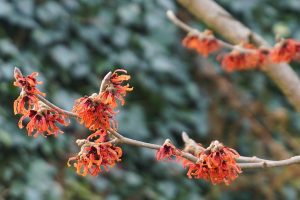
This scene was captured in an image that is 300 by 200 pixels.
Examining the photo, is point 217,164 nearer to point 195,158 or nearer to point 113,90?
point 195,158

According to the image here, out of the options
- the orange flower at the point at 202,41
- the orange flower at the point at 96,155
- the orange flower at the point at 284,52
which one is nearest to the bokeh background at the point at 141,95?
the orange flower at the point at 202,41

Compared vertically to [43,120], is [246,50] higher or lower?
higher

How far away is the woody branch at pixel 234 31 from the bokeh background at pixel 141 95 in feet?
3.18

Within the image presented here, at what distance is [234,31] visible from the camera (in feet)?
4.36

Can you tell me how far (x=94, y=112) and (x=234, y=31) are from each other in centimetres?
64

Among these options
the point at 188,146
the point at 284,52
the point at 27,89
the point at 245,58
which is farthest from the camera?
the point at 245,58

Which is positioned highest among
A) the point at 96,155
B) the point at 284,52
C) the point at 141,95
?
the point at 141,95

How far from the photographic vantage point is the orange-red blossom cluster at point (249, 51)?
3.92 ft

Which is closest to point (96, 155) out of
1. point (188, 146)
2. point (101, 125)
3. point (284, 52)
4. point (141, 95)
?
point (101, 125)

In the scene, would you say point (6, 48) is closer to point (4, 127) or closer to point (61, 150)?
point (4, 127)

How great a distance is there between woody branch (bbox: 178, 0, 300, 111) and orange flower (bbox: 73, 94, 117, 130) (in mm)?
588

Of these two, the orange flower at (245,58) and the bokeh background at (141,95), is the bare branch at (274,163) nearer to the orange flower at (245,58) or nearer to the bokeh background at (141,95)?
the orange flower at (245,58)

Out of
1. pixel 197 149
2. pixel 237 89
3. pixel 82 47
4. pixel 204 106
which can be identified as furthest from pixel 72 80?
pixel 197 149

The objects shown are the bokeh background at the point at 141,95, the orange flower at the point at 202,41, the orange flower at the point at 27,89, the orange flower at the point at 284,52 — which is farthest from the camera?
the bokeh background at the point at 141,95
